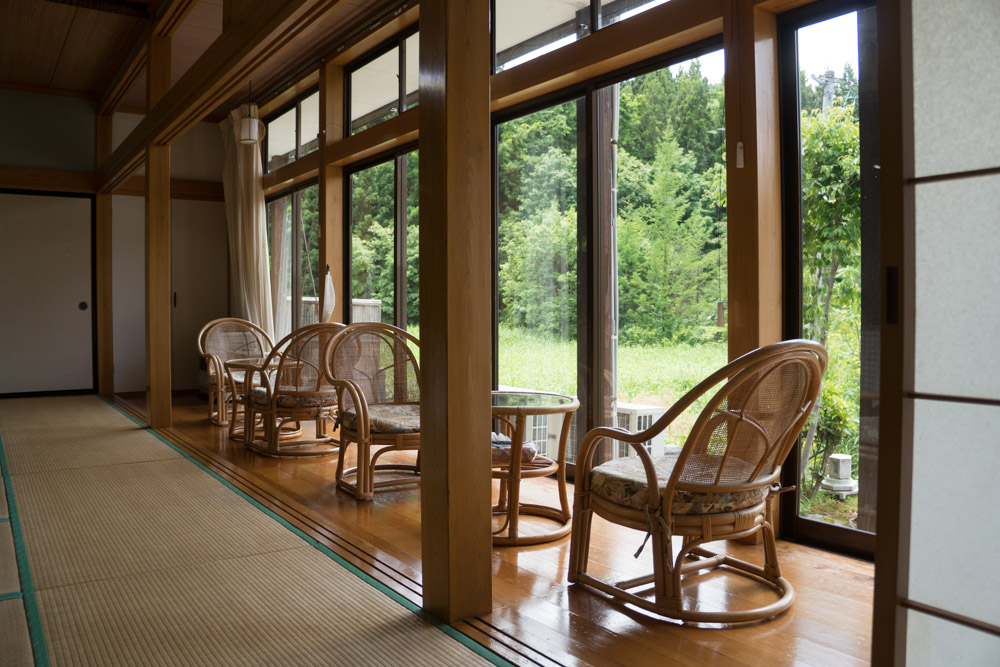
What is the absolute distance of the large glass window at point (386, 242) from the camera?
5.58 meters

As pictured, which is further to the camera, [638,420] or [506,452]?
[638,420]

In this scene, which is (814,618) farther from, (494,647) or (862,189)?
(862,189)

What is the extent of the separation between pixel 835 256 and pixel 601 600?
5.02ft

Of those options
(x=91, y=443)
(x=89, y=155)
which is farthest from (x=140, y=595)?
(x=89, y=155)

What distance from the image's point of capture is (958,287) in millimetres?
1300

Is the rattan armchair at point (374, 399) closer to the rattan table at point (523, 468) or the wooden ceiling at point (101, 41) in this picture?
the rattan table at point (523, 468)

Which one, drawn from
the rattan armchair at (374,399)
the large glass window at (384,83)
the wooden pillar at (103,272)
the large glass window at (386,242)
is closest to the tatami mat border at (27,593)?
the rattan armchair at (374,399)

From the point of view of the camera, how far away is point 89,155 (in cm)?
798

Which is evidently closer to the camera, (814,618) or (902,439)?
(902,439)

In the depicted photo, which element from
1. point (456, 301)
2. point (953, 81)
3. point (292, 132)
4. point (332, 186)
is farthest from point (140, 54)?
point (953, 81)

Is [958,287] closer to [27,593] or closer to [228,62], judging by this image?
[27,593]

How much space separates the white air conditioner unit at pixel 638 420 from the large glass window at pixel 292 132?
415 cm

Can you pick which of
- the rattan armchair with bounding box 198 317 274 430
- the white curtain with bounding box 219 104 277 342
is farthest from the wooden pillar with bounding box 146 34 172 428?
the white curtain with bounding box 219 104 277 342

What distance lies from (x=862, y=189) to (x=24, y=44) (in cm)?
644
